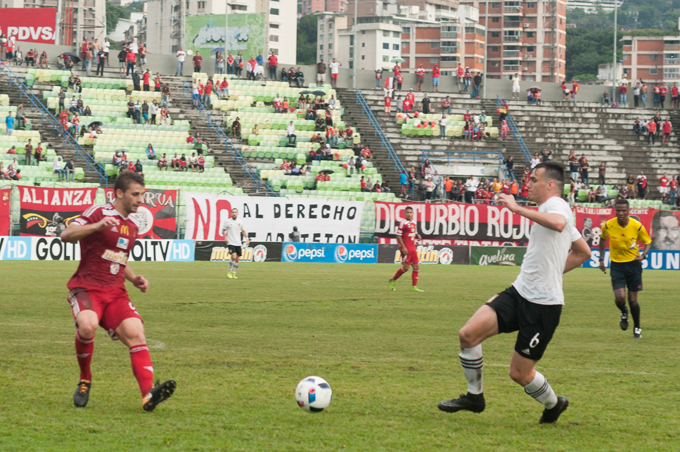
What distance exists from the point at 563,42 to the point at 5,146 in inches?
5739

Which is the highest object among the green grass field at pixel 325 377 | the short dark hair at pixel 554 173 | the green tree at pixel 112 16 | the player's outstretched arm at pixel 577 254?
the green tree at pixel 112 16

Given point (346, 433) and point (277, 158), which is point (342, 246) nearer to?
point (277, 158)

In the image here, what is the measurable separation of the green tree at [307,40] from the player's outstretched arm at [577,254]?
159m

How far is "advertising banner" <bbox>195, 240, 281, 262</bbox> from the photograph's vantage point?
33169 mm

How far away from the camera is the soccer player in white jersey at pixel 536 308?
7160 mm

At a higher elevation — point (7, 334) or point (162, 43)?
point (162, 43)

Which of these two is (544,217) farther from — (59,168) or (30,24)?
(30,24)

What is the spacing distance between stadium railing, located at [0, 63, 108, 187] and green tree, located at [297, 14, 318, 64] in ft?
403

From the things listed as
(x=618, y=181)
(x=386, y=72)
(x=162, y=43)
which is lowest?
(x=618, y=181)

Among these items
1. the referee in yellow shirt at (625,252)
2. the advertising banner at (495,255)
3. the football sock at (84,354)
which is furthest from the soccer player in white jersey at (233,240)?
the football sock at (84,354)

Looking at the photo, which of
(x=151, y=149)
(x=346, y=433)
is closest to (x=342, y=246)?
(x=151, y=149)

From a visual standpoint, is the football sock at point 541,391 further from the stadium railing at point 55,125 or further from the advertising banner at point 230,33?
the advertising banner at point 230,33

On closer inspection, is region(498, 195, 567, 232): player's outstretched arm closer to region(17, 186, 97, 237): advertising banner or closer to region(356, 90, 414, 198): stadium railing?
region(17, 186, 97, 237): advertising banner

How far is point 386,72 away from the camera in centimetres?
5569
